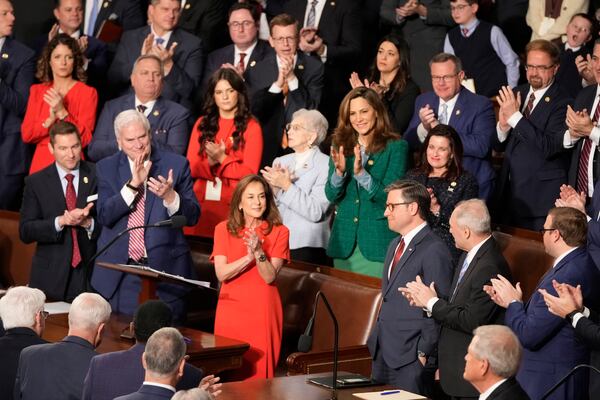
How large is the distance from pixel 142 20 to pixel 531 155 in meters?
4.45

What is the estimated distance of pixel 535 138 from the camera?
790 centimetres

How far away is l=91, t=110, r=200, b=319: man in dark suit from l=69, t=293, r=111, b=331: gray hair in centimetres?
152

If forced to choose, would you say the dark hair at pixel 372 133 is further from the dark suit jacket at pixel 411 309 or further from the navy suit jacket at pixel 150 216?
the dark suit jacket at pixel 411 309

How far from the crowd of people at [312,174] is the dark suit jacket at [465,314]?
12 mm

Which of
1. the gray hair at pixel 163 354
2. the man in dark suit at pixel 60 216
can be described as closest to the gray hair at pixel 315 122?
the man in dark suit at pixel 60 216

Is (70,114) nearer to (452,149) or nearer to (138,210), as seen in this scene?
(138,210)

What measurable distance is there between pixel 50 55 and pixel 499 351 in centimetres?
561

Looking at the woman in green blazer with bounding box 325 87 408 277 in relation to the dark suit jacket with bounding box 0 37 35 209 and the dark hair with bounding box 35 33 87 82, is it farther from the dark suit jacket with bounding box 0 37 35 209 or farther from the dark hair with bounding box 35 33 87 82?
the dark suit jacket with bounding box 0 37 35 209

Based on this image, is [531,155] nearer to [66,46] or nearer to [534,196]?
[534,196]

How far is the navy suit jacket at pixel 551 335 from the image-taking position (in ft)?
19.8

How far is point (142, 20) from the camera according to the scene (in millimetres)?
11039

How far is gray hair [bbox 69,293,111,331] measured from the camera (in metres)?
5.70

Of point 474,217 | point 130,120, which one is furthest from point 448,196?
point 130,120

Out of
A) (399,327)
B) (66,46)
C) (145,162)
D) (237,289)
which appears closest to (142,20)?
(66,46)
